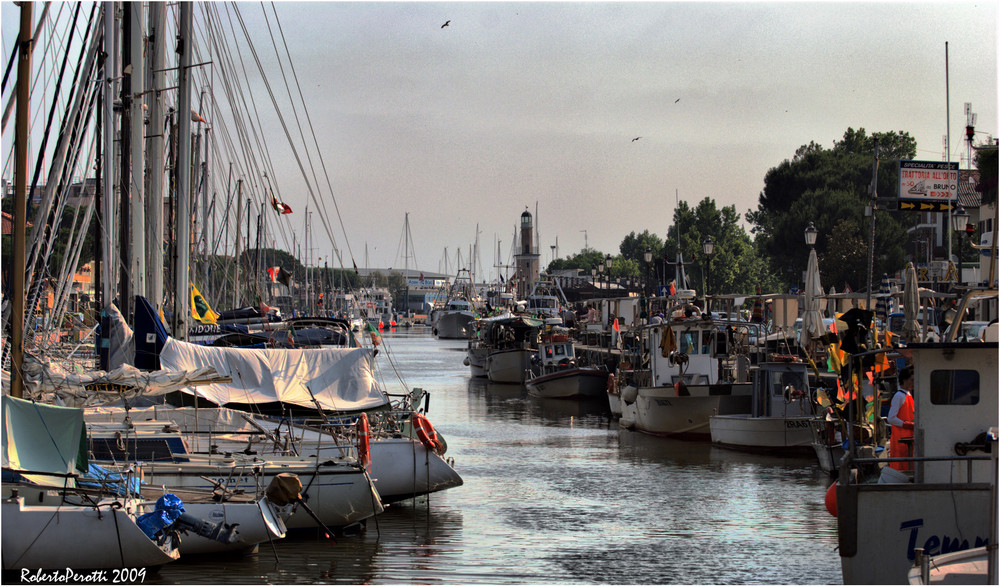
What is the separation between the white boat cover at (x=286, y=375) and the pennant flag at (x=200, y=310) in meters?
9.33

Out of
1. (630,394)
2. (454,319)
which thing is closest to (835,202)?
(630,394)

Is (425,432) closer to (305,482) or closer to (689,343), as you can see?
(305,482)

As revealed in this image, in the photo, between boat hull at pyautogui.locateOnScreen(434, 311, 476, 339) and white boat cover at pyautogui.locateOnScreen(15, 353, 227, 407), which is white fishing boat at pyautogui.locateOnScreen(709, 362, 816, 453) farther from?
boat hull at pyautogui.locateOnScreen(434, 311, 476, 339)

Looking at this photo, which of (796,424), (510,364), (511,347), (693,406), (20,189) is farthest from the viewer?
(511,347)

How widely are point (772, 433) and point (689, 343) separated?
6.64 m

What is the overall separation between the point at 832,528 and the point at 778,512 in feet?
6.58

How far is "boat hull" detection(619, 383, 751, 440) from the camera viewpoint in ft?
118

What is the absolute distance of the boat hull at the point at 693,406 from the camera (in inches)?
1415

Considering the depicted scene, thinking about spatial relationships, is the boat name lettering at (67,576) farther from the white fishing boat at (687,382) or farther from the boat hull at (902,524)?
the white fishing boat at (687,382)

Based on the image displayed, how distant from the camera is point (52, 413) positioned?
52.0 feet

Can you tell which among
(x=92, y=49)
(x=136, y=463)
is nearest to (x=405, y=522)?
(x=136, y=463)

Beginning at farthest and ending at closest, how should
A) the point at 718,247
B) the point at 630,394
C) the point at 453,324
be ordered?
the point at 453,324 → the point at 718,247 → the point at 630,394

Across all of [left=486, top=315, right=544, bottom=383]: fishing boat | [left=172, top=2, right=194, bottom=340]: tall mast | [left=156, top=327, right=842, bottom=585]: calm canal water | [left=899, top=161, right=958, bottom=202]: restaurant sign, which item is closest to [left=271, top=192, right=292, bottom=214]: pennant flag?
[left=172, top=2, right=194, bottom=340]: tall mast

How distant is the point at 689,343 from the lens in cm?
3791
